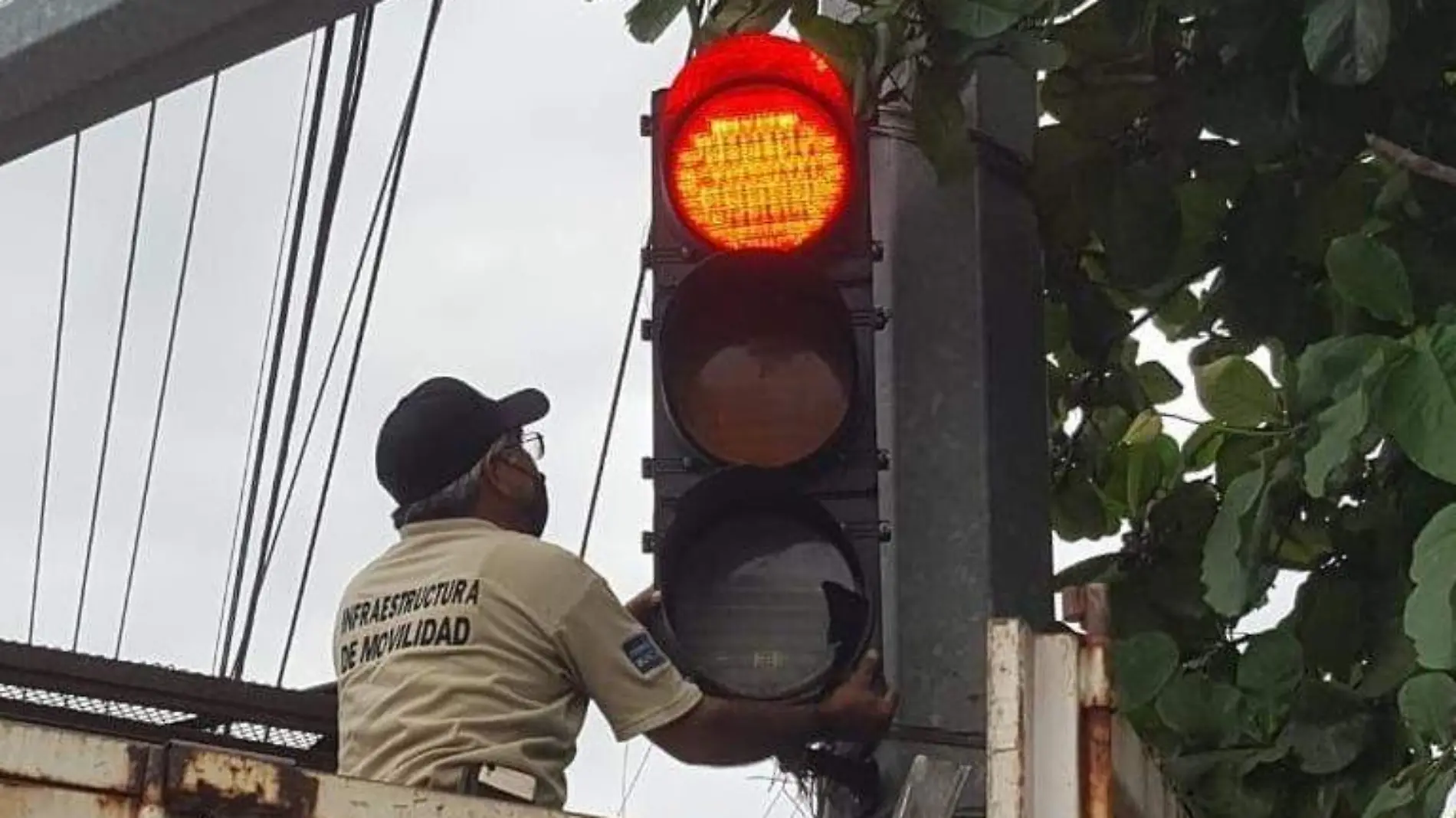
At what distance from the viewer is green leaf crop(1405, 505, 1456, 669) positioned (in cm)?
341

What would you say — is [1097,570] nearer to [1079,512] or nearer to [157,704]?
[1079,512]

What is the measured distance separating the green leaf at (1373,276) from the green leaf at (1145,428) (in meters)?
1.93

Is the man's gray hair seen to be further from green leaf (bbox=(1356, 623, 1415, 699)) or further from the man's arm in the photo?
green leaf (bbox=(1356, 623, 1415, 699))

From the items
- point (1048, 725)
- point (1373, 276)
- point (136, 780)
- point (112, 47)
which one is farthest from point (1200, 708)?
point (136, 780)

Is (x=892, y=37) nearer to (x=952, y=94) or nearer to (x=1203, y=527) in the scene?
(x=952, y=94)

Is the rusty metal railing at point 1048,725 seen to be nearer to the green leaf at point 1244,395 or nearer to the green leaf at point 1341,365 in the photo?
the green leaf at point 1341,365

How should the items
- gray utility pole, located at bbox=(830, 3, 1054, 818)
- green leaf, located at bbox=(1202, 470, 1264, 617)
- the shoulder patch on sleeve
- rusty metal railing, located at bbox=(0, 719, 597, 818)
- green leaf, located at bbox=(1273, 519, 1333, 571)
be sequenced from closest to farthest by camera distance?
rusty metal railing, located at bbox=(0, 719, 597, 818), gray utility pole, located at bbox=(830, 3, 1054, 818), the shoulder patch on sleeve, green leaf, located at bbox=(1202, 470, 1264, 617), green leaf, located at bbox=(1273, 519, 1333, 571)

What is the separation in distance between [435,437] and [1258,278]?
5.35 feet

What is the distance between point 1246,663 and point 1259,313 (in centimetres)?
73

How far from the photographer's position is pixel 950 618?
146 inches

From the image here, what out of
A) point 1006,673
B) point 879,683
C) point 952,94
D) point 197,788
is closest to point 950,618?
point 879,683

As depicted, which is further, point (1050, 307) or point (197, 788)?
point (1050, 307)

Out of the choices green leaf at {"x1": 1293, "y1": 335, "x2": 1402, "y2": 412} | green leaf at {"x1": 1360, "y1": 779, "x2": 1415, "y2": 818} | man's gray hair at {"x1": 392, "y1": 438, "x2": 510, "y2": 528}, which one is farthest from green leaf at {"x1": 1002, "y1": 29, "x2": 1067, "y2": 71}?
green leaf at {"x1": 1360, "y1": 779, "x2": 1415, "y2": 818}

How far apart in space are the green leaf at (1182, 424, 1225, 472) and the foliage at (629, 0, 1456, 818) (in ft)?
1.04
